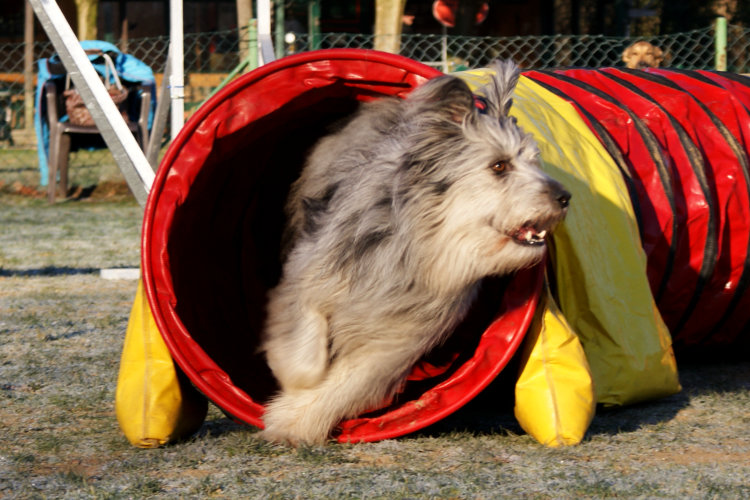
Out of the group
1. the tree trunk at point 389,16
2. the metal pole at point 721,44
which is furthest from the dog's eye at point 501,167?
the tree trunk at point 389,16

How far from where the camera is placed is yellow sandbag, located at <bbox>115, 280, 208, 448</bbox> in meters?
3.44

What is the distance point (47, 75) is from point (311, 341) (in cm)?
894

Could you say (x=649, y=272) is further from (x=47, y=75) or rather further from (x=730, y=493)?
(x=47, y=75)

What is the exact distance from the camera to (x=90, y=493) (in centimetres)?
295

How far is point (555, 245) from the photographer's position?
369cm

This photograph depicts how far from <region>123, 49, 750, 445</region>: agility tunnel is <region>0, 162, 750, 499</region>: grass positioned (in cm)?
15

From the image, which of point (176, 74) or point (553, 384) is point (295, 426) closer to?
point (553, 384)

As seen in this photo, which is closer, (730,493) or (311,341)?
(730,493)

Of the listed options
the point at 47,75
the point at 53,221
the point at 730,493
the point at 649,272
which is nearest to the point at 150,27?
the point at 47,75

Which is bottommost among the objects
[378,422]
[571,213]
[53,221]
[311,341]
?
[53,221]

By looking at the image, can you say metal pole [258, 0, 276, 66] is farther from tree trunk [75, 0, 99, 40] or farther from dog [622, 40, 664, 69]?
tree trunk [75, 0, 99, 40]

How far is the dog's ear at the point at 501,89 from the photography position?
3.46m

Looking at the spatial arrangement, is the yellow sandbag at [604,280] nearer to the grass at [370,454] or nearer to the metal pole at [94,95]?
the grass at [370,454]

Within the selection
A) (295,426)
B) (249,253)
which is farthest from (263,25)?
(295,426)
